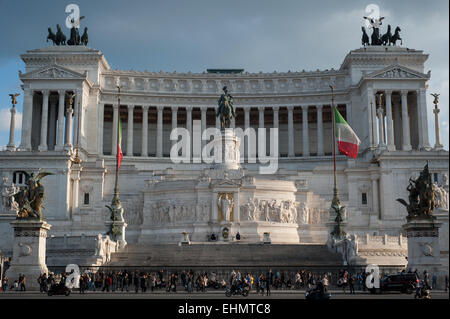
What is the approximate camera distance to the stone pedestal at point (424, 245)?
35.1 m

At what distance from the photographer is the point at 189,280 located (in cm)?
3522

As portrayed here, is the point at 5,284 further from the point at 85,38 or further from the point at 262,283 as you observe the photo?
the point at 85,38

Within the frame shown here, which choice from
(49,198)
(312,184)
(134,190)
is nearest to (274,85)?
(312,184)

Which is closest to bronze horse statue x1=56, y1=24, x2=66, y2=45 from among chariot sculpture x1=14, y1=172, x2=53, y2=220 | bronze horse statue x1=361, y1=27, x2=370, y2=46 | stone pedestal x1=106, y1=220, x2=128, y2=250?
bronze horse statue x1=361, y1=27, x2=370, y2=46

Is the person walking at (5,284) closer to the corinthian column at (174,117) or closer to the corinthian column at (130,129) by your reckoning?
the corinthian column at (130,129)

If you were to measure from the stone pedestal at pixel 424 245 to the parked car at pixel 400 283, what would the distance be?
229cm

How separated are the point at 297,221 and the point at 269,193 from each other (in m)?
4.20

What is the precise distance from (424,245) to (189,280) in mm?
13324

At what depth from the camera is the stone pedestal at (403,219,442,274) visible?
3512 centimetres

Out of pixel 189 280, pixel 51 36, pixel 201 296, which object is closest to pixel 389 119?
pixel 51 36

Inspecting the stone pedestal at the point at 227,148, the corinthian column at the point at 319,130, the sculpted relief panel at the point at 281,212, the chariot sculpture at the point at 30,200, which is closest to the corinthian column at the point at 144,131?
the corinthian column at the point at 319,130

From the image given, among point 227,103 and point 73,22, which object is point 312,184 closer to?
point 227,103

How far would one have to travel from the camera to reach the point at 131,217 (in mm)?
65125

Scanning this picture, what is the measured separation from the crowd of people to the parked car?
0.75 metres
